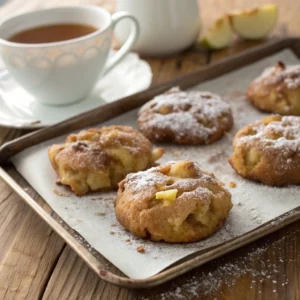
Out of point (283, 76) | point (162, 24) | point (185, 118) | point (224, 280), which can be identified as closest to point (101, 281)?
point (224, 280)

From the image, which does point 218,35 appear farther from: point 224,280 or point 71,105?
point 224,280

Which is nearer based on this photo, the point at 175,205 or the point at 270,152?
the point at 175,205

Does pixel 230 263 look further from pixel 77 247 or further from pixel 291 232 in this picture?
pixel 77 247

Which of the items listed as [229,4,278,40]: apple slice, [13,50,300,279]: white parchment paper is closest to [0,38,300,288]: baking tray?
[13,50,300,279]: white parchment paper

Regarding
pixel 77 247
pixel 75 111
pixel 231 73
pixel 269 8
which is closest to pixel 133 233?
pixel 77 247

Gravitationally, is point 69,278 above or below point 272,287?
above

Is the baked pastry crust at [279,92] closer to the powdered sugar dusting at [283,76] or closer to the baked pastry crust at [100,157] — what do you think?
the powdered sugar dusting at [283,76]

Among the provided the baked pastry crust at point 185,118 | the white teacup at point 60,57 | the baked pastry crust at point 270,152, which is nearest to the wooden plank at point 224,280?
the baked pastry crust at point 270,152
